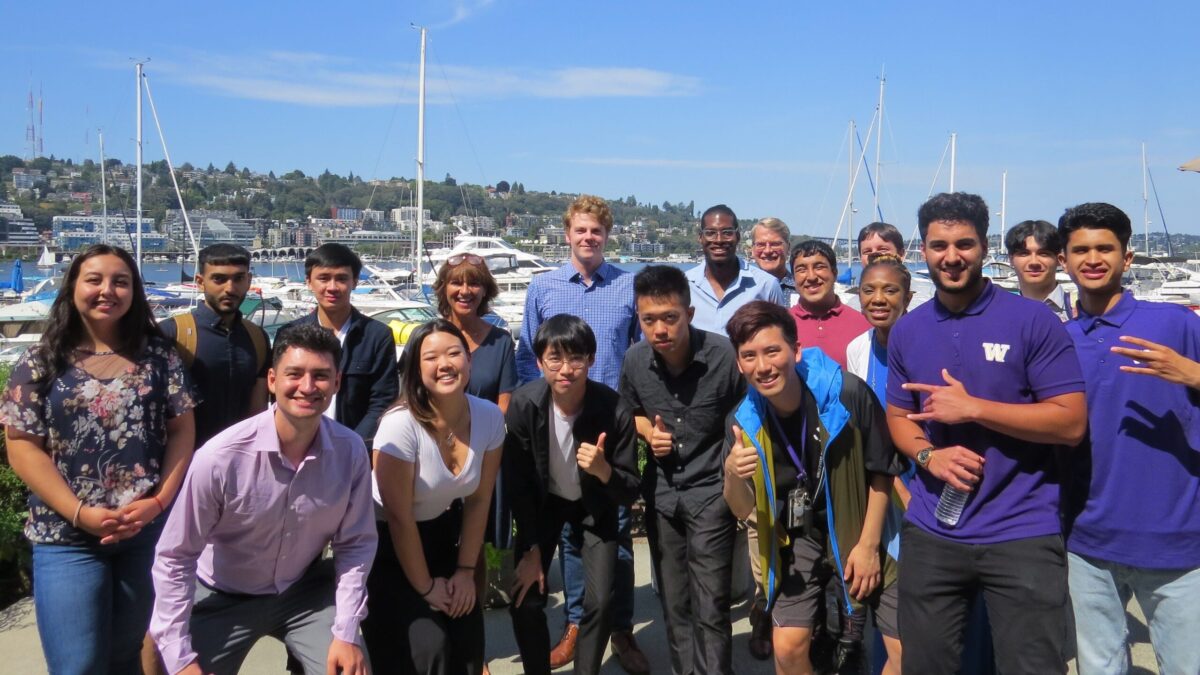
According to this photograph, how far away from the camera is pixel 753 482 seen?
3.46 meters

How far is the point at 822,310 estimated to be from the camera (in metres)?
4.88

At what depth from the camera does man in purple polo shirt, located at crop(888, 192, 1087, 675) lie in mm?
2775

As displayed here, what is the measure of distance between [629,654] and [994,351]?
2436 millimetres

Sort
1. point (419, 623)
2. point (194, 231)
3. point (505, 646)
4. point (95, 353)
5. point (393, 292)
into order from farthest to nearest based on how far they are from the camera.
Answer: point (194, 231), point (393, 292), point (505, 646), point (419, 623), point (95, 353)

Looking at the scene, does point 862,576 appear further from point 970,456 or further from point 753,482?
point 970,456

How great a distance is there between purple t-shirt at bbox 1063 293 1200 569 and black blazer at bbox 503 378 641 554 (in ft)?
5.84

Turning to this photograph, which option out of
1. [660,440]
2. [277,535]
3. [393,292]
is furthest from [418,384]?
→ [393,292]

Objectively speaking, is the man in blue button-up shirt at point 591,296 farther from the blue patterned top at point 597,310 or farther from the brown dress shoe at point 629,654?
the brown dress shoe at point 629,654

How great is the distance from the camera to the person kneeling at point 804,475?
132 inches

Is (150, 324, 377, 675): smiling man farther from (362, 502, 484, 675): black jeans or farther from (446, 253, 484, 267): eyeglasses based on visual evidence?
(446, 253, 484, 267): eyeglasses

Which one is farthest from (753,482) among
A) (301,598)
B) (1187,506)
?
(301,598)

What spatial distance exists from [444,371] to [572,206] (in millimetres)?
1837

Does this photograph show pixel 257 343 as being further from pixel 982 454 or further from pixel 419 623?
pixel 982 454

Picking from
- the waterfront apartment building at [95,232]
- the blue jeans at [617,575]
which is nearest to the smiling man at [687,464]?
the blue jeans at [617,575]
